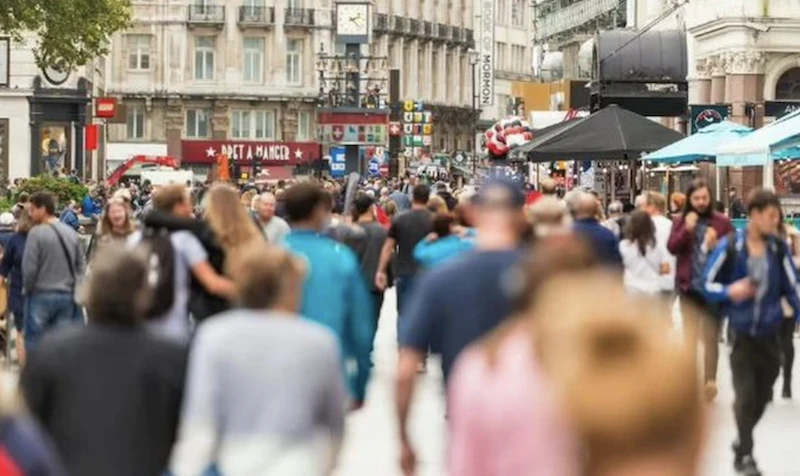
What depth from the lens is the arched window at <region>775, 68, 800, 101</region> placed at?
52.2 metres

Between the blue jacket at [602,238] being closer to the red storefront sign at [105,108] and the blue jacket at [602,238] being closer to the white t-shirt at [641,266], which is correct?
the white t-shirt at [641,266]

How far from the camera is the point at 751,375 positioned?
1304 centimetres

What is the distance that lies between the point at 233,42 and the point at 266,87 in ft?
9.10

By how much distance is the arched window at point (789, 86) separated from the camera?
2056 inches

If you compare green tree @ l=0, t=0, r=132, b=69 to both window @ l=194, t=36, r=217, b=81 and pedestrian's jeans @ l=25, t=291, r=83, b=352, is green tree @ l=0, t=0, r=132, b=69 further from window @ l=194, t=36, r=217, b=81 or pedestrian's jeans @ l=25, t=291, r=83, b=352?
window @ l=194, t=36, r=217, b=81

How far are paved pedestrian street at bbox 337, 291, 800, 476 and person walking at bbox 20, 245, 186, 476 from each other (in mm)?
4625

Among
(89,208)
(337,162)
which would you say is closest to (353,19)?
(337,162)

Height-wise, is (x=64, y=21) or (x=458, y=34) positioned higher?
(x=458, y=34)

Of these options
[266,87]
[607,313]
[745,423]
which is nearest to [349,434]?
[745,423]

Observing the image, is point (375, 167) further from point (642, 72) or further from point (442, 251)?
point (442, 251)

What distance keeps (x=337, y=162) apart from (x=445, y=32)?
47.1m

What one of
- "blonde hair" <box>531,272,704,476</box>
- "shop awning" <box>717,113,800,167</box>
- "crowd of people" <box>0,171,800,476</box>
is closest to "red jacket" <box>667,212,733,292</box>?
"crowd of people" <box>0,171,800,476</box>

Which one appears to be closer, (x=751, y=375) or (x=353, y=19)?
(x=751, y=375)

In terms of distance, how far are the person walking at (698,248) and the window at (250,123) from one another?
303 feet
